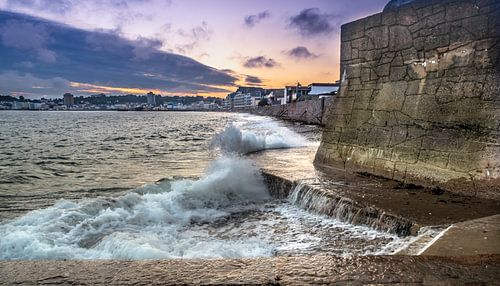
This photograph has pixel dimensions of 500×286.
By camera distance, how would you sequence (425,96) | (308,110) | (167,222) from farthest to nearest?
(308,110) < (425,96) < (167,222)

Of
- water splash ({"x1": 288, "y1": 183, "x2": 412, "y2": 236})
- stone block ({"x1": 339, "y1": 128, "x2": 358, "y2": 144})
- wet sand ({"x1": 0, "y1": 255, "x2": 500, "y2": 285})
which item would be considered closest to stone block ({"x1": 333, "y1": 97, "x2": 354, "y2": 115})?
stone block ({"x1": 339, "y1": 128, "x2": 358, "y2": 144})

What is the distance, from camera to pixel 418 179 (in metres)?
6.26

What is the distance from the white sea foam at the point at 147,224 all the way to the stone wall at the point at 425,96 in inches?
111

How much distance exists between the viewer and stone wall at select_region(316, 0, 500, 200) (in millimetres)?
5418

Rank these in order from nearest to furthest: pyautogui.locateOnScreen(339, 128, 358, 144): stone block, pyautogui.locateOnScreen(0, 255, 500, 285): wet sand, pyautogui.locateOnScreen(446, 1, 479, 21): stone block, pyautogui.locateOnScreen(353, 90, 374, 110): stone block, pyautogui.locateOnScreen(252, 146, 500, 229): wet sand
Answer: pyautogui.locateOnScreen(0, 255, 500, 285): wet sand < pyautogui.locateOnScreen(252, 146, 500, 229): wet sand < pyautogui.locateOnScreen(446, 1, 479, 21): stone block < pyautogui.locateOnScreen(353, 90, 374, 110): stone block < pyautogui.locateOnScreen(339, 128, 358, 144): stone block

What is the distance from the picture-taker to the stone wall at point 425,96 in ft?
17.8

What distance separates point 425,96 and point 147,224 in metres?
5.80

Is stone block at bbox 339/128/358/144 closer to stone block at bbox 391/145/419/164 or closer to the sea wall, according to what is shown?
stone block at bbox 391/145/419/164

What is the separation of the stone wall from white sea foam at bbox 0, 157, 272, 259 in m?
2.81

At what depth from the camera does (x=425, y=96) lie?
6418 millimetres

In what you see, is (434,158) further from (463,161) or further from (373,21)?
(373,21)

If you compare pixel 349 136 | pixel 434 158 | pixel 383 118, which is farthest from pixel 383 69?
pixel 434 158

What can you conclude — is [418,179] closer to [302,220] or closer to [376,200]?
[376,200]

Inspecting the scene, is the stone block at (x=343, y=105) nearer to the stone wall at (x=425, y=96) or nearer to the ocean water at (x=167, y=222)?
the stone wall at (x=425, y=96)
